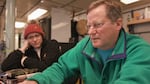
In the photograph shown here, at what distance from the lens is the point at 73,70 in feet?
3.64

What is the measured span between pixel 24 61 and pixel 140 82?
124cm

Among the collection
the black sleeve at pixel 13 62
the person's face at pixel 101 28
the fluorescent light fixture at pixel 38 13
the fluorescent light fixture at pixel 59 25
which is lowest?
the black sleeve at pixel 13 62

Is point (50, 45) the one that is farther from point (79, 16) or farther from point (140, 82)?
point (79, 16)

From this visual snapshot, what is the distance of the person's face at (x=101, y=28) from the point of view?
975 millimetres

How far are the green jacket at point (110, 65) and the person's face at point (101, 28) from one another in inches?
1.8

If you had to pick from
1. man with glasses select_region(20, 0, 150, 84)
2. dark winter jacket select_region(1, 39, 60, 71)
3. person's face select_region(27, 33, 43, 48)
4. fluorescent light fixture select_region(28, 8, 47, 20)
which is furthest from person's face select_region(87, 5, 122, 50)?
fluorescent light fixture select_region(28, 8, 47, 20)

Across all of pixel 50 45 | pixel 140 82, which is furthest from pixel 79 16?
pixel 140 82

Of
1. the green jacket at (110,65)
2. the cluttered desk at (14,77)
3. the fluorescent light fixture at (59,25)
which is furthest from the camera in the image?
the fluorescent light fixture at (59,25)

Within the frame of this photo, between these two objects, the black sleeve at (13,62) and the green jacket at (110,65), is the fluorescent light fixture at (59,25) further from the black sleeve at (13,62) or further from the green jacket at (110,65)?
the green jacket at (110,65)

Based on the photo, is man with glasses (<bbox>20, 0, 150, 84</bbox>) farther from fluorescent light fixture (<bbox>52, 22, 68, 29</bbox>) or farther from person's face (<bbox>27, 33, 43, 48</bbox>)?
fluorescent light fixture (<bbox>52, 22, 68, 29</bbox>)

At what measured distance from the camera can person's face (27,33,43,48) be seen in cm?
190

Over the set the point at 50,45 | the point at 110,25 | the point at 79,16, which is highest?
the point at 79,16

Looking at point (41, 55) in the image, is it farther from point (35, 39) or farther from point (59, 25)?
point (59, 25)

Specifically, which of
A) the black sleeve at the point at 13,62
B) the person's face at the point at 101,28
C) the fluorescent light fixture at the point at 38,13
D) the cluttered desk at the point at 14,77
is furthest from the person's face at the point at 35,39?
the fluorescent light fixture at the point at 38,13
